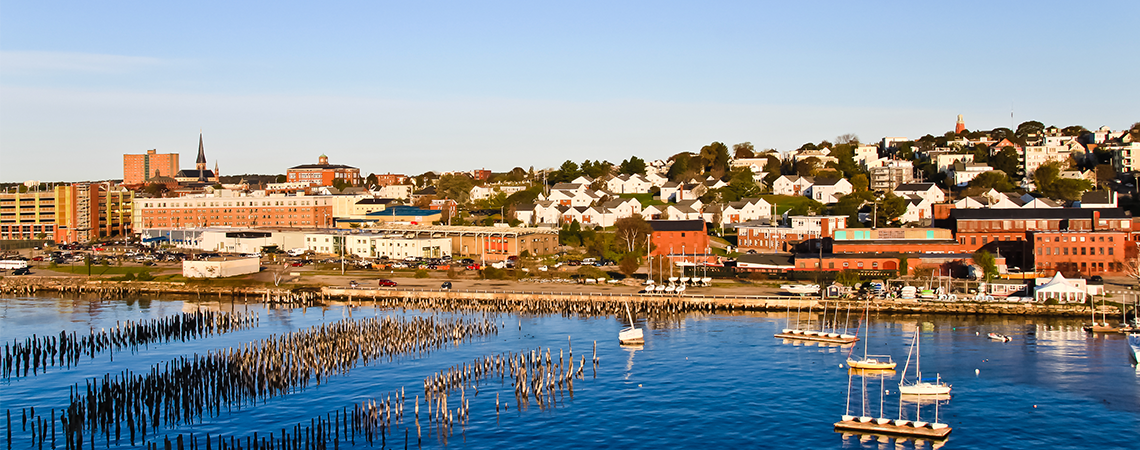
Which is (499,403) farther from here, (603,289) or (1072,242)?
(1072,242)

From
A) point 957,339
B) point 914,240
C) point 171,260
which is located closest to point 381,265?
point 171,260

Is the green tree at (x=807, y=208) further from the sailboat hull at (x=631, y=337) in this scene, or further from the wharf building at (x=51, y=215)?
the wharf building at (x=51, y=215)

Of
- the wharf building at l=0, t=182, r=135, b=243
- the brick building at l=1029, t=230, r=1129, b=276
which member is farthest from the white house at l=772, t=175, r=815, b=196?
the wharf building at l=0, t=182, r=135, b=243

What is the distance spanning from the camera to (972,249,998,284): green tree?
66.5m

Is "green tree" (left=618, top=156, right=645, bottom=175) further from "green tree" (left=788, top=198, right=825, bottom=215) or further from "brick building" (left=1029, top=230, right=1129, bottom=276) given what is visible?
"brick building" (left=1029, top=230, right=1129, bottom=276)

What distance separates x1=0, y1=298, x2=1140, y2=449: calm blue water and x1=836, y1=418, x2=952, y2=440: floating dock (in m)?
0.44

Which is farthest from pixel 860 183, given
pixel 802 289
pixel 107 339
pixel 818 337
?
pixel 107 339

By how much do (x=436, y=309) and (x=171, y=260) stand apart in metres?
41.3

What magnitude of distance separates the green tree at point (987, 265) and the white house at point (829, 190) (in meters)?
44.0

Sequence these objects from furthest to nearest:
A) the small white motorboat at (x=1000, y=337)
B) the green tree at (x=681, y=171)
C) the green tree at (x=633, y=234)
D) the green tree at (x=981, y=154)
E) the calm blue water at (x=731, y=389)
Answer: the green tree at (x=681, y=171)
the green tree at (x=981, y=154)
the green tree at (x=633, y=234)
the small white motorboat at (x=1000, y=337)
the calm blue water at (x=731, y=389)

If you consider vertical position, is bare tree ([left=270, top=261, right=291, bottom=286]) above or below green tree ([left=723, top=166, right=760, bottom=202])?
below

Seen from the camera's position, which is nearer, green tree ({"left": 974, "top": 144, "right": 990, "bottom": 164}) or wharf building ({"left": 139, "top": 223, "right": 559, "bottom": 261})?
wharf building ({"left": 139, "top": 223, "right": 559, "bottom": 261})

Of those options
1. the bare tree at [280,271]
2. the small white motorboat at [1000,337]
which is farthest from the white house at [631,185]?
the small white motorboat at [1000,337]

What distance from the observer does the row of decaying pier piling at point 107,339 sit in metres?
45.5
